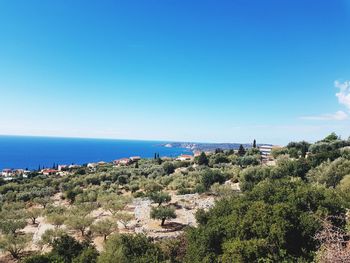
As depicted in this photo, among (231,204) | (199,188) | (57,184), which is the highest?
(231,204)

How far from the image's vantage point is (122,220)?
2397cm

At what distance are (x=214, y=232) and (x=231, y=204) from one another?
362 centimetres

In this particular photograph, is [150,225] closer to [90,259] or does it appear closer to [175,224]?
[175,224]

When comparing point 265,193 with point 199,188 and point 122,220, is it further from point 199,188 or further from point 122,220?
point 199,188

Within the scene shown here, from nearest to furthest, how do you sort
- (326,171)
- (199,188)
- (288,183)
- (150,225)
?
1. (288,183)
2. (150,225)
3. (326,171)
4. (199,188)

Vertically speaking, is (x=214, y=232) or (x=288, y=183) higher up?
(x=288, y=183)

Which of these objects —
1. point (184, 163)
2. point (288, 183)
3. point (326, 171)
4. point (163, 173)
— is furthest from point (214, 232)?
point (184, 163)

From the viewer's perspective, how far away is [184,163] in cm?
6300

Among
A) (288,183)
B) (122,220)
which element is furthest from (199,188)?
(288,183)

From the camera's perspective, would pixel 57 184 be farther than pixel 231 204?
Yes

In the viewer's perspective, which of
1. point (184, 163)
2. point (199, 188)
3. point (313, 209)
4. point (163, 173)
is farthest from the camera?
point (184, 163)

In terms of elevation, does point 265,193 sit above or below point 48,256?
above

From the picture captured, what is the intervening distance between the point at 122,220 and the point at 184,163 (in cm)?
3962

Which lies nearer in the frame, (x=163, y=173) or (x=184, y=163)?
(x=163, y=173)
